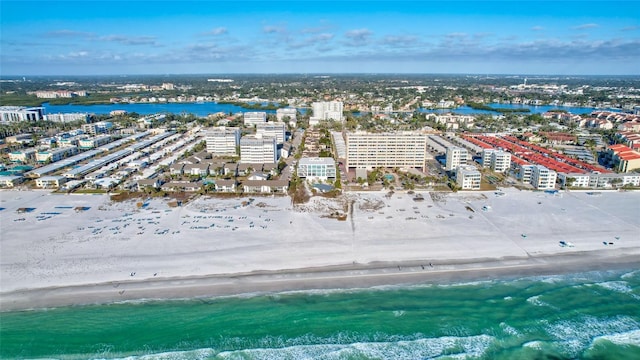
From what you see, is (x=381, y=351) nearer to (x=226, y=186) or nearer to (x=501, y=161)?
(x=226, y=186)

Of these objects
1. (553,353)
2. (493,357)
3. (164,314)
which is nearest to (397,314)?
(493,357)

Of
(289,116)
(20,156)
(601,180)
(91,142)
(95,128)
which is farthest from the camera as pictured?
(289,116)

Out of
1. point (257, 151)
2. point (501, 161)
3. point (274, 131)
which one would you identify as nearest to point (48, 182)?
point (257, 151)

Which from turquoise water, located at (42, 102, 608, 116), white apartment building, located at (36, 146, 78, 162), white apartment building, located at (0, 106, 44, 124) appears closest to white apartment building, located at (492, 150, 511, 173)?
white apartment building, located at (36, 146, 78, 162)

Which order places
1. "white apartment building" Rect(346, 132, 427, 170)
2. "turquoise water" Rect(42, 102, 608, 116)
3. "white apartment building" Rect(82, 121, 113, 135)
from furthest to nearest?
1. "turquoise water" Rect(42, 102, 608, 116)
2. "white apartment building" Rect(82, 121, 113, 135)
3. "white apartment building" Rect(346, 132, 427, 170)

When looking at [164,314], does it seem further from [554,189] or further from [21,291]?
[554,189]

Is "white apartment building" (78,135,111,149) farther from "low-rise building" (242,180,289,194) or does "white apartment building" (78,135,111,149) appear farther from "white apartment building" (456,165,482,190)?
"white apartment building" (456,165,482,190)

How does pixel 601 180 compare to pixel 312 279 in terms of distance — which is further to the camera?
pixel 601 180

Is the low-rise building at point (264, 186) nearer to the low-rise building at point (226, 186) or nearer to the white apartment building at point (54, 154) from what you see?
the low-rise building at point (226, 186)
